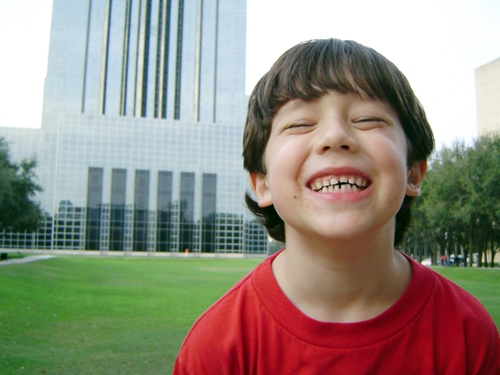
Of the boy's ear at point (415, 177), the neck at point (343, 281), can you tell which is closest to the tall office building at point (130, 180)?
the boy's ear at point (415, 177)

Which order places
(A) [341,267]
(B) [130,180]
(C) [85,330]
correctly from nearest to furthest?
(A) [341,267]
(C) [85,330]
(B) [130,180]

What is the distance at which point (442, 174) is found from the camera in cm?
928

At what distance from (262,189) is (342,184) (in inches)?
14.2

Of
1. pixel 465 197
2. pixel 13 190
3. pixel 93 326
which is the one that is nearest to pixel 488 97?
pixel 465 197

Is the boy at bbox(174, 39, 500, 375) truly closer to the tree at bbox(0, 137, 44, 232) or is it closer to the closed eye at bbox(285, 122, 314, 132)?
the closed eye at bbox(285, 122, 314, 132)

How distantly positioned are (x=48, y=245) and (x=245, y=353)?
3494 cm

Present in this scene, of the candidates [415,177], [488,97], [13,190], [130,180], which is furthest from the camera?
[130,180]

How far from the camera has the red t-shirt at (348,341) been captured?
0.86 m

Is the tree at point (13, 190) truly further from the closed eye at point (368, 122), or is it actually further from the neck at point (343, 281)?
the closed eye at point (368, 122)

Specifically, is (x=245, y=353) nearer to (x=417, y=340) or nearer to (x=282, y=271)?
(x=282, y=271)

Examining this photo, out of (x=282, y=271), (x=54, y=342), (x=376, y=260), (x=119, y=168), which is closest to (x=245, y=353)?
(x=282, y=271)

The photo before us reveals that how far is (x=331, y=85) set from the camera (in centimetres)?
90

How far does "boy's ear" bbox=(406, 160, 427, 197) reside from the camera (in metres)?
1.05

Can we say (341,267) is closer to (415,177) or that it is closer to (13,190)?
(415,177)
